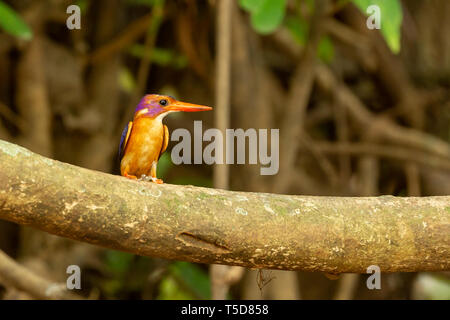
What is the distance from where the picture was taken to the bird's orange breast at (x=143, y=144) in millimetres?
1832

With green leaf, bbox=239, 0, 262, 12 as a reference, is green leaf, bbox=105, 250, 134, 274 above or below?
below

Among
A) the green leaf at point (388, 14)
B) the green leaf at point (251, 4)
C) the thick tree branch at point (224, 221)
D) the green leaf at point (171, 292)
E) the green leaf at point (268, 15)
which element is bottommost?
the thick tree branch at point (224, 221)

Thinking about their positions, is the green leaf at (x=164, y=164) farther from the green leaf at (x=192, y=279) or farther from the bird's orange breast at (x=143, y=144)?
the bird's orange breast at (x=143, y=144)

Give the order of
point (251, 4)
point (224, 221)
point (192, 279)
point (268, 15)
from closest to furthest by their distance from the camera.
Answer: point (224, 221)
point (251, 4)
point (268, 15)
point (192, 279)

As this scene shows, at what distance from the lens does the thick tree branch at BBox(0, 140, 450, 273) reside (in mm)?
1385

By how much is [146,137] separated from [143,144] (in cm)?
2

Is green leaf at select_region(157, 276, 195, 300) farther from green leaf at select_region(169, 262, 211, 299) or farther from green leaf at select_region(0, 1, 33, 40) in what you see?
green leaf at select_region(0, 1, 33, 40)

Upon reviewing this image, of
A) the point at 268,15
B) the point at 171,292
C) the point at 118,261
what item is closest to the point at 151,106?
the point at 268,15

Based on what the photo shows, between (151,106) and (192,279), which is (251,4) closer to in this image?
(151,106)

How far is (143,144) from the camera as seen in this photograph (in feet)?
6.04

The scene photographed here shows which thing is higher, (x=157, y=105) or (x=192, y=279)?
(x=157, y=105)

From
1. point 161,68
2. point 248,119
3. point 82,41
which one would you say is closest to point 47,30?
point 82,41

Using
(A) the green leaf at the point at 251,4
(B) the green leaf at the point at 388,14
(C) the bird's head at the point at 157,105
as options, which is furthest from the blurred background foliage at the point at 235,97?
(C) the bird's head at the point at 157,105

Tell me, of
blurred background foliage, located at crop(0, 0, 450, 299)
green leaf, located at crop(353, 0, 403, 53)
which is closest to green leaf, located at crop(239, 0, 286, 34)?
green leaf, located at crop(353, 0, 403, 53)
